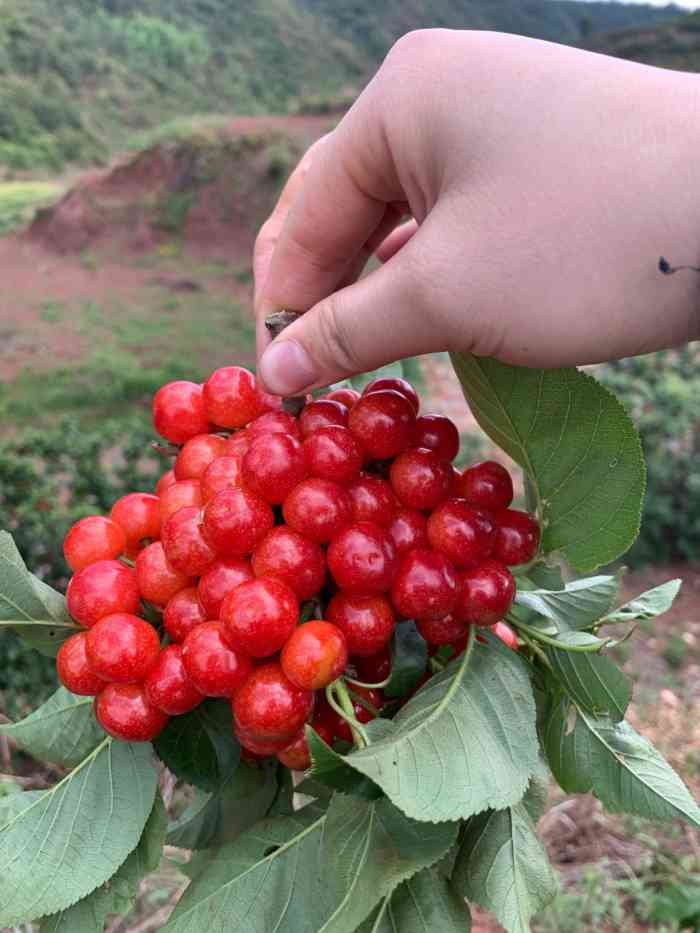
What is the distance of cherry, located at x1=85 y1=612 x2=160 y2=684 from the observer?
0.85m

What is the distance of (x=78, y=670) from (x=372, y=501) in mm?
378

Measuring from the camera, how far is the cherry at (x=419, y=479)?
89cm

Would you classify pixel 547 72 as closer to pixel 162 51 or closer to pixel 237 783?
pixel 237 783

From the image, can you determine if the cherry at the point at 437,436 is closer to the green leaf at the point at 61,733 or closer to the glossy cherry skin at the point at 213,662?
the glossy cherry skin at the point at 213,662

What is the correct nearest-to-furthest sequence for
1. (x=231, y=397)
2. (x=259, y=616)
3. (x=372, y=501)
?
(x=259, y=616) → (x=372, y=501) → (x=231, y=397)

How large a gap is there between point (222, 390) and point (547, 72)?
51 centimetres

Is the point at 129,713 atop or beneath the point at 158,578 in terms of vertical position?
beneath

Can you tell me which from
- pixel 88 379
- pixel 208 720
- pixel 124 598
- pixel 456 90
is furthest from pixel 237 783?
pixel 88 379

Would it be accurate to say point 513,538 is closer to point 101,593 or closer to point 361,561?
point 361,561

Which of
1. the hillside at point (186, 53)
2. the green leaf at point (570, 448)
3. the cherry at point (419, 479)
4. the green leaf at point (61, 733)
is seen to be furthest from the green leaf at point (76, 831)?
the hillside at point (186, 53)

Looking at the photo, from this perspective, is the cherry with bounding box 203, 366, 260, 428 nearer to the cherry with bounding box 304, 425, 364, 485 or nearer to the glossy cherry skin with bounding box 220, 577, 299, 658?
the cherry with bounding box 304, 425, 364, 485

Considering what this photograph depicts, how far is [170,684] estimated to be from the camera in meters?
0.85

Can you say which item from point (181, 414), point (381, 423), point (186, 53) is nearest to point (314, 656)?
point (381, 423)

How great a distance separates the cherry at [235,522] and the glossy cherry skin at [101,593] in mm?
123
